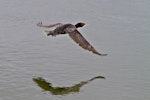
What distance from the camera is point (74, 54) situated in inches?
309

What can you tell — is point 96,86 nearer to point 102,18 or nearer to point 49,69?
point 49,69

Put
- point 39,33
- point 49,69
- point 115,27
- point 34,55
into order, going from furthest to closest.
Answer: point 115,27 → point 39,33 → point 34,55 → point 49,69

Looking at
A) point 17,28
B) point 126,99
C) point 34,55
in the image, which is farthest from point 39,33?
point 126,99

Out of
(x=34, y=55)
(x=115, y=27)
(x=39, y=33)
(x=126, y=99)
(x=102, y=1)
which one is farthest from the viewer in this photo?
(x=102, y=1)

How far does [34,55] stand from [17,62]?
49 cm

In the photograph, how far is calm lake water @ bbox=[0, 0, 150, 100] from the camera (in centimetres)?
647

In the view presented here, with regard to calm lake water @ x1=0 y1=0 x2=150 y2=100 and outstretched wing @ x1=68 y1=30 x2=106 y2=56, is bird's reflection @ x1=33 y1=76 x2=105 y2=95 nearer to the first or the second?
calm lake water @ x1=0 y1=0 x2=150 y2=100

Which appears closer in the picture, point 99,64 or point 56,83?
point 56,83

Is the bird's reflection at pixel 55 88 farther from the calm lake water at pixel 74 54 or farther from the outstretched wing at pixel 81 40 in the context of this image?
the outstretched wing at pixel 81 40

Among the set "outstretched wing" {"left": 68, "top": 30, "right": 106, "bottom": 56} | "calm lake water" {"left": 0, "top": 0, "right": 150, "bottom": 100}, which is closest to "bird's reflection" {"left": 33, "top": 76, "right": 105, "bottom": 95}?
"calm lake water" {"left": 0, "top": 0, "right": 150, "bottom": 100}

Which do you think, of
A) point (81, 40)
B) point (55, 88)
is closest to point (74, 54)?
point (81, 40)

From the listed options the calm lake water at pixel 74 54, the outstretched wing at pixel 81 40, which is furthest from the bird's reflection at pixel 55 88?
the outstretched wing at pixel 81 40

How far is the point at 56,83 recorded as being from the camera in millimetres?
6672

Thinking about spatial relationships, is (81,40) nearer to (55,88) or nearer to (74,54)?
(74,54)
